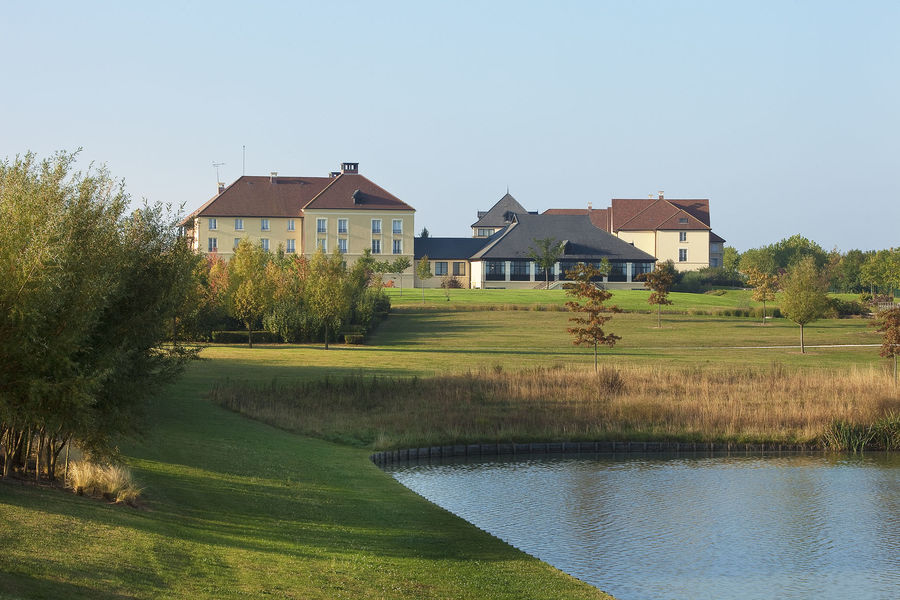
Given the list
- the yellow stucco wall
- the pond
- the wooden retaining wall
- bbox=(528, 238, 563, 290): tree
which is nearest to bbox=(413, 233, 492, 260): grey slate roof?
bbox=(528, 238, 563, 290): tree

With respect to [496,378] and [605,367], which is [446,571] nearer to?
[496,378]

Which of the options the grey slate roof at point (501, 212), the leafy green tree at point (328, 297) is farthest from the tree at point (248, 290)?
the grey slate roof at point (501, 212)

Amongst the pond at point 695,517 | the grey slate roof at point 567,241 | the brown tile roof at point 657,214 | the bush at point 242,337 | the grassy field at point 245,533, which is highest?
the brown tile roof at point 657,214

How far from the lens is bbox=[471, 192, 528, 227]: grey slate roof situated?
424 ft

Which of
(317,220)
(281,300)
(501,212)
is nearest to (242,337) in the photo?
(281,300)

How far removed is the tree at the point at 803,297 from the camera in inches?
1809

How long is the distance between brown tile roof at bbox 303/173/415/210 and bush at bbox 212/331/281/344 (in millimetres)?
43811

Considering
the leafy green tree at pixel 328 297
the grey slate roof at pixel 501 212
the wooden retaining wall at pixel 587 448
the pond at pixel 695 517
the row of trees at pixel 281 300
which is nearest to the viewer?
the pond at pixel 695 517

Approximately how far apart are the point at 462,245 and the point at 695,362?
215ft

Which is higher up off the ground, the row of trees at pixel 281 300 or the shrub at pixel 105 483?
the row of trees at pixel 281 300

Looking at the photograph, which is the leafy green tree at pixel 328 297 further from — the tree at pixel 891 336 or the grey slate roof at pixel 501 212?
the grey slate roof at pixel 501 212

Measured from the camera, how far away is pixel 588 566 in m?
14.7

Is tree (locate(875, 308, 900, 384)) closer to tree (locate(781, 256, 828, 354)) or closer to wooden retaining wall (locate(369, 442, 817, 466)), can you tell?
tree (locate(781, 256, 828, 354))

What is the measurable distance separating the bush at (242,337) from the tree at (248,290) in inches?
19.4
